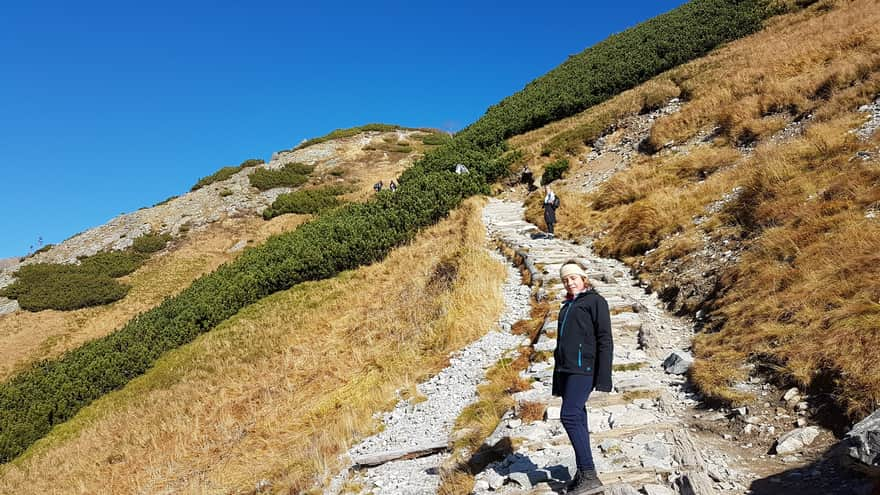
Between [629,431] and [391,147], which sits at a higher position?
[391,147]

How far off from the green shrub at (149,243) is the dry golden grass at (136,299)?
93cm

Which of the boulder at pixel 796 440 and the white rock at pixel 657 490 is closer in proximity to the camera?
the white rock at pixel 657 490

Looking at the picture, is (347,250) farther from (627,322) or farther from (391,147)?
(391,147)

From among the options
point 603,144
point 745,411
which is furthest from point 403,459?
point 603,144

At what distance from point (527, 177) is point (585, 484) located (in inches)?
832

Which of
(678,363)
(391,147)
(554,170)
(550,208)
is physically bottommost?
(678,363)

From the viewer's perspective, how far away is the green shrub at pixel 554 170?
22.7 meters

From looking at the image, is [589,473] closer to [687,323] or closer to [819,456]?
[819,456]

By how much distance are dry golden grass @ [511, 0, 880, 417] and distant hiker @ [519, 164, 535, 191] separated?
220 centimetres

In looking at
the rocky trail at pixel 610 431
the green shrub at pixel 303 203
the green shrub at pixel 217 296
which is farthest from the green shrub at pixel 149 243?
the rocky trail at pixel 610 431

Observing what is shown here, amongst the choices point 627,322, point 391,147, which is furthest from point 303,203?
point 627,322

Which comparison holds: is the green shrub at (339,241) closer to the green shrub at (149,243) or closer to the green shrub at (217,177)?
the green shrub at (149,243)

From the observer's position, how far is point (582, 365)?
15.3 feet

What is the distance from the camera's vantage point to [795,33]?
79.5ft
